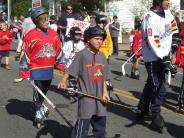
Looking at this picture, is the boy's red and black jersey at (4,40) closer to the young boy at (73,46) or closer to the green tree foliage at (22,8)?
the young boy at (73,46)

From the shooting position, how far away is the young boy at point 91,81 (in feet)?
17.9

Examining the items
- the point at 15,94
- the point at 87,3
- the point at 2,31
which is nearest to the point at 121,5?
the point at 87,3

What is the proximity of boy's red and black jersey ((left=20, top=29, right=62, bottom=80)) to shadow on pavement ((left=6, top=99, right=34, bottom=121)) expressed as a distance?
46.6 inches

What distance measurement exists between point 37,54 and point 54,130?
1.18m

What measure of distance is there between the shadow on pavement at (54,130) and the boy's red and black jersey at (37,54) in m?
0.79

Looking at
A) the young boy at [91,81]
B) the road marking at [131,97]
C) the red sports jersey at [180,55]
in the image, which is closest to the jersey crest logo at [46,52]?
the young boy at [91,81]

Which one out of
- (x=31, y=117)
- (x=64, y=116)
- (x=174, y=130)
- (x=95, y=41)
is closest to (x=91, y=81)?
(x=95, y=41)

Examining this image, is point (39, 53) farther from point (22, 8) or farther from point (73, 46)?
point (22, 8)

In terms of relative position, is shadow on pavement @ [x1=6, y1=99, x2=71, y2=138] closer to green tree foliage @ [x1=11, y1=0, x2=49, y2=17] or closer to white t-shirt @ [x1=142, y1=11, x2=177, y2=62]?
white t-shirt @ [x1=142, y1=11, x2=177, y2=62]

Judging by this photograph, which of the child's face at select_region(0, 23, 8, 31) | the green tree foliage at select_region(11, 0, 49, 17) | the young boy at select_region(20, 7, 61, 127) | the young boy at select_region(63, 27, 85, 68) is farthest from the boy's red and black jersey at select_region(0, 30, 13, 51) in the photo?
the green tree foliage at select_region(11, 0, 49, 17)

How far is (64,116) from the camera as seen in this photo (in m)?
8.12

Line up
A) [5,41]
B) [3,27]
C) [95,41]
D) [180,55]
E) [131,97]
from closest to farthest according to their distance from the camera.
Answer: [95,41]
[180,55]
[131,97]
[5,41]
[3,27]

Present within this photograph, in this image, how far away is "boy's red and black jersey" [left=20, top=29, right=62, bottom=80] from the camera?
7.07 meters

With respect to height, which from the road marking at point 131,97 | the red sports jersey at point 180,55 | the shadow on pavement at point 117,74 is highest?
the red sports jersey at point 180,55
